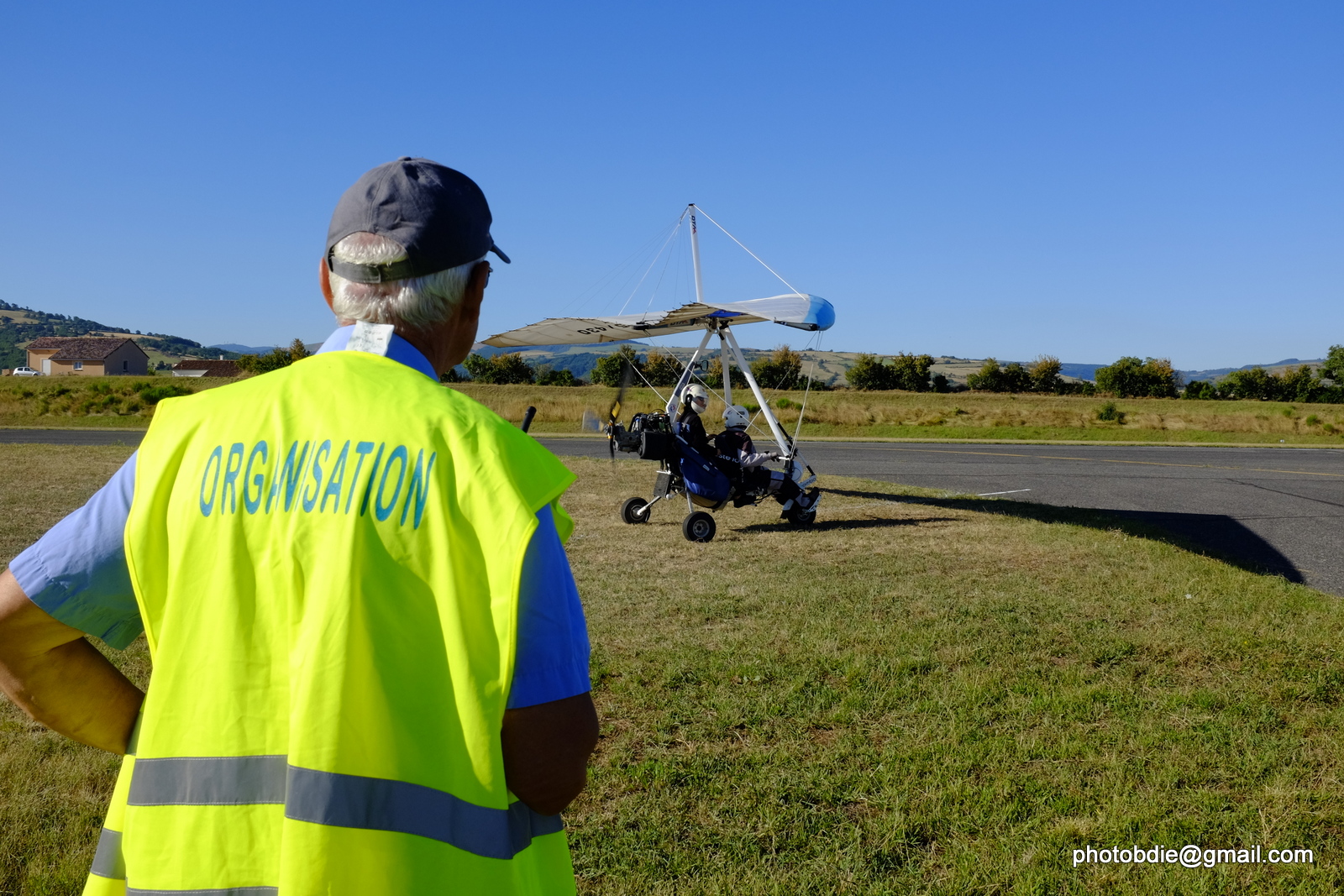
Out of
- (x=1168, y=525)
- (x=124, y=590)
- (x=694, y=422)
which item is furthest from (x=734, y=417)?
(x=124, y=590)

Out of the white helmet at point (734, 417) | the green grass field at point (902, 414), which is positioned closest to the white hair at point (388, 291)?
the white helmet at point (734, 417)

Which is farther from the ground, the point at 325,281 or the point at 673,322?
A: the point at 673,322

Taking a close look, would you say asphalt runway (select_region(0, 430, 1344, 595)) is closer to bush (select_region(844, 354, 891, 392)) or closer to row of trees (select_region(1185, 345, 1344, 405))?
row of trees (select_region(1185, 345, 1344, 405))

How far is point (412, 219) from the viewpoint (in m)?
1.24

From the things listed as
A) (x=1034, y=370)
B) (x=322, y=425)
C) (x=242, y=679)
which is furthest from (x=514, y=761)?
(x=1034, y=370)

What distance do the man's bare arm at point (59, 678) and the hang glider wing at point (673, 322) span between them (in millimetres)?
10111

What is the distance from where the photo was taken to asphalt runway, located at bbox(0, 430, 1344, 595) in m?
10.3

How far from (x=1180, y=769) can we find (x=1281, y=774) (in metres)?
0.45

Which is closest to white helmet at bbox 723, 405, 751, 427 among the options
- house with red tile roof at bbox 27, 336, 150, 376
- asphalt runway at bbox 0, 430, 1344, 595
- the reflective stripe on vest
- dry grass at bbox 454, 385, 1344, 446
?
asphalt runway at bbox 0, 430, 1344, 595

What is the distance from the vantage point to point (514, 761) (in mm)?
1052

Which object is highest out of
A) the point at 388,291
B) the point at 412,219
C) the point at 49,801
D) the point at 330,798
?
the point at 412,219

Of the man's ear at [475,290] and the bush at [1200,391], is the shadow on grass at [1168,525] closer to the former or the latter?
the man's ear at [475,290]

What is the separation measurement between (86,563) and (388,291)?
22.7 inches

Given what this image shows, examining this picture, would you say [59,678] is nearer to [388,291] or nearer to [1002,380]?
[388,291]
